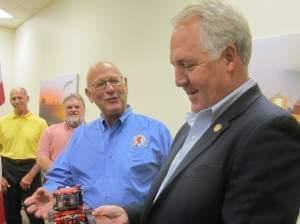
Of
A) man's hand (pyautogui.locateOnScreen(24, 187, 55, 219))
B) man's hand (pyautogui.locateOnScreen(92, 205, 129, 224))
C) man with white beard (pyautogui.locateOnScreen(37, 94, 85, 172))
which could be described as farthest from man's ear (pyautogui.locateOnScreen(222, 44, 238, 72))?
man with white beard (pyautogui.locateOnScreen(37, 94, 85, 172))

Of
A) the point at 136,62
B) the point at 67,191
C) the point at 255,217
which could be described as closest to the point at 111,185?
the point at 67,191

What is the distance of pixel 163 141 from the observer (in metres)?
1.81

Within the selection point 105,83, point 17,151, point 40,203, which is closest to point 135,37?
point 105,83

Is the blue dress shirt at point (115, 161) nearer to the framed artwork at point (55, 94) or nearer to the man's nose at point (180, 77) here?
the man's nose at point (180, 77)

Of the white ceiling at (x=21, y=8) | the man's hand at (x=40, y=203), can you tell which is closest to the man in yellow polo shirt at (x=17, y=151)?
the white ceiling at (x=21, y=8)

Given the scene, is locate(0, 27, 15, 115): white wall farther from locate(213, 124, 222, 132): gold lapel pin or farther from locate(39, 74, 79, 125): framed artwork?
locate(213, 124, 222, 132): gold lapel pin

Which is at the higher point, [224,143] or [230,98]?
[230,98]

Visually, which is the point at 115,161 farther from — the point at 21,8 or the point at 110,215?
the point at 21,8

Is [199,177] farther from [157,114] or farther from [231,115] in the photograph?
[157,114]

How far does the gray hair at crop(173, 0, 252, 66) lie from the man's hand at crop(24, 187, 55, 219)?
0.82 meters

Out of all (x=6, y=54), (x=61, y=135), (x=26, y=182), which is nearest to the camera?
(x=61, y=135)

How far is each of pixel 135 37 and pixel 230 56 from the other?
2.66 meters

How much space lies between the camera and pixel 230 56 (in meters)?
0.94

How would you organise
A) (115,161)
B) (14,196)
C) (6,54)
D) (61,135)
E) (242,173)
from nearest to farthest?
(242,173) < (115,161) < (61,135) < (14,196) < (6,54)
